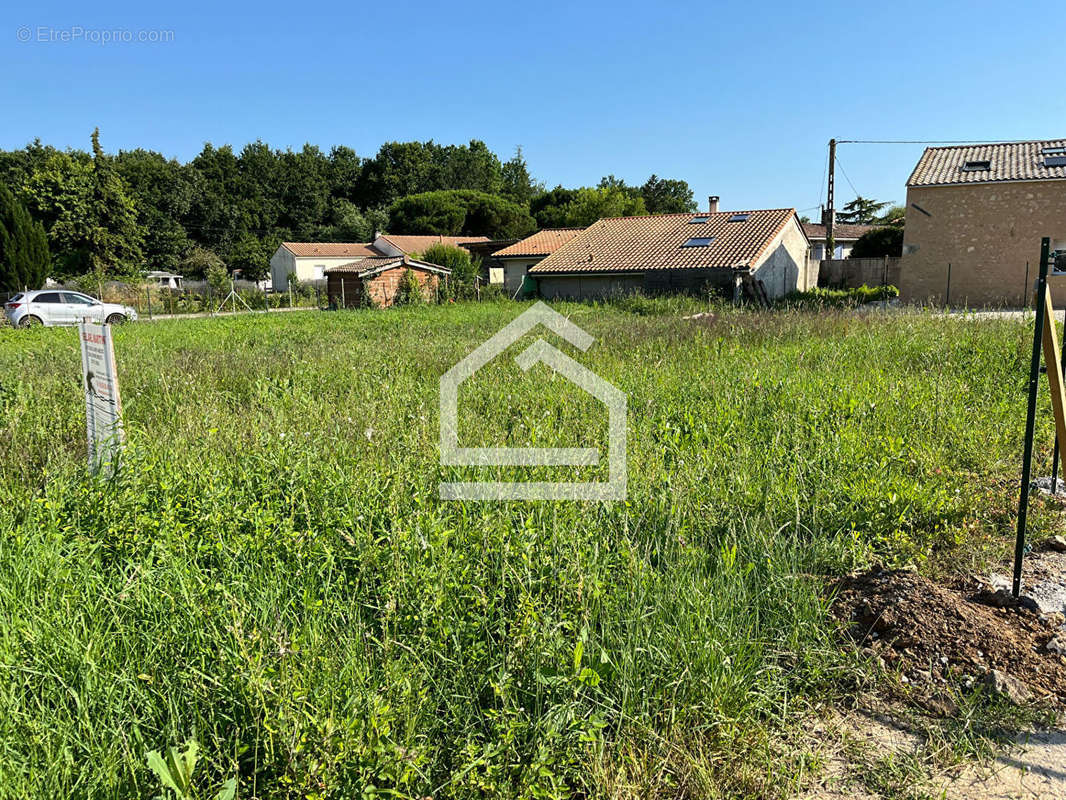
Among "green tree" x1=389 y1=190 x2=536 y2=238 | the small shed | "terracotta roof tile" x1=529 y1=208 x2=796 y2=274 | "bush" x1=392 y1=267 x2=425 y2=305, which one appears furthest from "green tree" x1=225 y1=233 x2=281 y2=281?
"terracotta roof tile" x1=529 y1=208 x2=796 y2=274

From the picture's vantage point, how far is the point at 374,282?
1065 inches

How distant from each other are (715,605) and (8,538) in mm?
3542

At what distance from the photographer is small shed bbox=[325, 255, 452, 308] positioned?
2681 cm

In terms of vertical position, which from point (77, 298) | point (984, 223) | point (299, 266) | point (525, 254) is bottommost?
point (77, 298)

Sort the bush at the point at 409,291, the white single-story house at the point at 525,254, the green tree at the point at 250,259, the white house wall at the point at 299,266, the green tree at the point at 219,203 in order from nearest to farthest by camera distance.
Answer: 1. the bush at the point at 409,291
2. the white single-story house at the point at 525,254
3. the white house wall at the point at 299,266
4. the green tree at the point at 250,259
5. the green tree at the point at 219,203

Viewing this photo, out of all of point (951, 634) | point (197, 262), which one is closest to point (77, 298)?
point (951, 634)

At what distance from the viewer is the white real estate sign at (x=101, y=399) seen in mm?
3977

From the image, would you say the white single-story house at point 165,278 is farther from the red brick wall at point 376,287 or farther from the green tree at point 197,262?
the red brick wall at point 376,287

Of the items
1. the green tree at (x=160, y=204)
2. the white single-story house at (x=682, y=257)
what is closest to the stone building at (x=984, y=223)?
the white single-story house at (x=682, y=257)

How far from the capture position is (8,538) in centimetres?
337

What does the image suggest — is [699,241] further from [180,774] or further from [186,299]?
[180,774]

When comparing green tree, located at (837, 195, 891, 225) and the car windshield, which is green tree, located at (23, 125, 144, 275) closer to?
the car windshield

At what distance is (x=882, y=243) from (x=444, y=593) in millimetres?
40304

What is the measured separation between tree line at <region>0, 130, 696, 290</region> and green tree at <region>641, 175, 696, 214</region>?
11 centimetres
